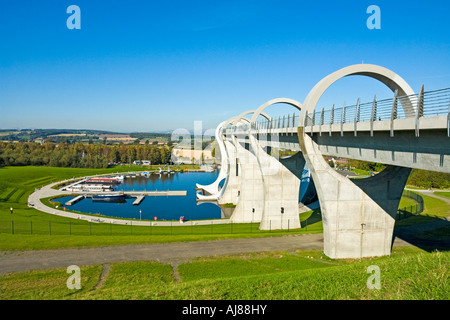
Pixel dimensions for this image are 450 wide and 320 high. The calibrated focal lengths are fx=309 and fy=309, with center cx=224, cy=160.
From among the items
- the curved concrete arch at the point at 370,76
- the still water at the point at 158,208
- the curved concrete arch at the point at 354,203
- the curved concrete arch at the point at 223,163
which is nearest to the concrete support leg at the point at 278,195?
the curved concrete arch at the point at 354,203

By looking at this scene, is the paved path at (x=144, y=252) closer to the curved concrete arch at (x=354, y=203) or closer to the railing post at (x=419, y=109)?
the curved concrete arch at (x=354, y=203)

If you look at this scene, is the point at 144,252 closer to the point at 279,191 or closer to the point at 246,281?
the point at 246,281

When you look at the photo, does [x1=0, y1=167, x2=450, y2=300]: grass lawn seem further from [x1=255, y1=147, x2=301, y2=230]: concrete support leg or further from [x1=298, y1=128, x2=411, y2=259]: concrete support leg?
[x1=255, y1=147, x2=301, y2=230]: concrete support leg

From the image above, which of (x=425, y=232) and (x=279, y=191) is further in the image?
(x=279, y=191)

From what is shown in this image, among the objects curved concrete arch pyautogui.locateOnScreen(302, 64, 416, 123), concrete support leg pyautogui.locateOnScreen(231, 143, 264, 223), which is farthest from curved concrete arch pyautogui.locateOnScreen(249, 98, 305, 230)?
curved concrete arch pyautogui.locateOnScreen(302, 64, 416, 123)

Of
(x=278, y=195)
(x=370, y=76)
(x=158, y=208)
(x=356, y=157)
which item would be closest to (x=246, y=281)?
(x=356, y=157)

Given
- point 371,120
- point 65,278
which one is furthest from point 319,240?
point 65,278
